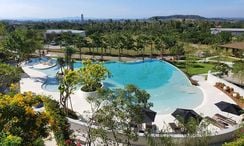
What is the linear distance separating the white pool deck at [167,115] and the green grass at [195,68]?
3.07m

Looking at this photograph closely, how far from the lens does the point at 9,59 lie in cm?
4566

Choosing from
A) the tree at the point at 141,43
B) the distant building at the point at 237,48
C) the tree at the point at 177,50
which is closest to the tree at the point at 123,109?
the tree at the point at 177,50

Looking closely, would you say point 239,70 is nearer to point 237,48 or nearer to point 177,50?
point 177,50

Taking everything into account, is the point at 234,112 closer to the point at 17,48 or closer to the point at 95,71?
the point at 95,71

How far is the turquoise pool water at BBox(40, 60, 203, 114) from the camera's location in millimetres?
27875

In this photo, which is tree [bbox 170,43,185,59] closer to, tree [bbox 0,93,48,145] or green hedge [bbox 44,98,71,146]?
green hedge [bbox 44,98,71,146]

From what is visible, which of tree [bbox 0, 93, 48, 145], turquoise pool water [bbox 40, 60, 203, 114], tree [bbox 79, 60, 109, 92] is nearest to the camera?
tree [bbox 0, 93, 48, 145]

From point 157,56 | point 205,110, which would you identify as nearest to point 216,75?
point 205,110

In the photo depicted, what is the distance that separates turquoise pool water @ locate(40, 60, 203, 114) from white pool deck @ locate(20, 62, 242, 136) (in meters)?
0.89

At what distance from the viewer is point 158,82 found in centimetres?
3641

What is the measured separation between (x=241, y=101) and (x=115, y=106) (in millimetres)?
16011

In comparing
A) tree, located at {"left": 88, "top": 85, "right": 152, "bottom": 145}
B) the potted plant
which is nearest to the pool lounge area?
the potted plant

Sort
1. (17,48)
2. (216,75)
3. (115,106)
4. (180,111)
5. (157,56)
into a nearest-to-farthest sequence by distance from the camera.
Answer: (115,106)
(180,111)
(216,75)
(17,48)
(157,56)

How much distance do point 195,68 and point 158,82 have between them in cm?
896
